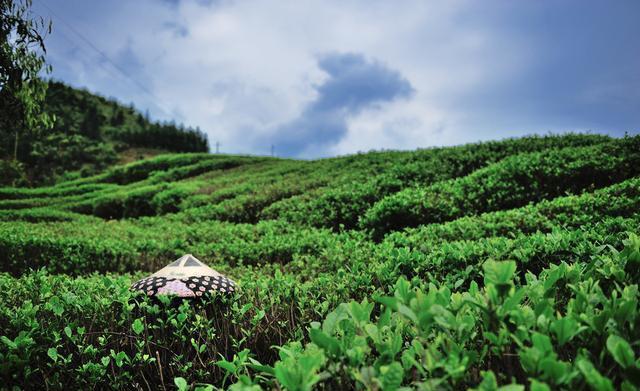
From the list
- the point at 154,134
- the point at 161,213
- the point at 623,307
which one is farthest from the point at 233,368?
the point at 154,134

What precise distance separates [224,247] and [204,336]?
3934mm

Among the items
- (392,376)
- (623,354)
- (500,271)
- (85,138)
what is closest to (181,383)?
(392,376)

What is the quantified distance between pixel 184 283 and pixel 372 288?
1.53 m

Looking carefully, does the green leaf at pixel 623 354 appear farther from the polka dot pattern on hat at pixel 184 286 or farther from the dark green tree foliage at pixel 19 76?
the dark green tree foliage at pixel 19 76

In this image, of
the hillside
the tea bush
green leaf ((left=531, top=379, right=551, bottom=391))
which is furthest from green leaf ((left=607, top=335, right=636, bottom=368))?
the hillside

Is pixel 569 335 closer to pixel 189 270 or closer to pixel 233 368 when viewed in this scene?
pixel 233 368

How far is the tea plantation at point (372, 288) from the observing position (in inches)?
53.9

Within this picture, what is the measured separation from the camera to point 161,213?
14.2 m

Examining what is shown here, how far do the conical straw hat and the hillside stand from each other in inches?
1045

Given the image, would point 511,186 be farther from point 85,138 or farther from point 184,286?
point 85,138

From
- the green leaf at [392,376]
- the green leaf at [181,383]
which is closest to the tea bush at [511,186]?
the green leaf at [181,383]

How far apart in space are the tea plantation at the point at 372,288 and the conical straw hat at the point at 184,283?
103 mm

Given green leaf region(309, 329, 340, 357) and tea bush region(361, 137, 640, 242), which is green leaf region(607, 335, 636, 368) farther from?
tea bush region(361, 137, 640, 242)

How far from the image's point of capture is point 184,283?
10.6ft
